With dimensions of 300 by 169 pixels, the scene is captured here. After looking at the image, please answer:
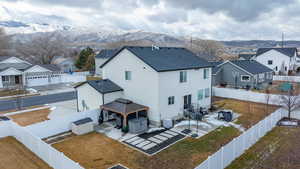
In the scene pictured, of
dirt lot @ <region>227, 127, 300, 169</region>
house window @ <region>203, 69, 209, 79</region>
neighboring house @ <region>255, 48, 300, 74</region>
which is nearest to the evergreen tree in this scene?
house window @ <region>203, 69, 209, 79</region>

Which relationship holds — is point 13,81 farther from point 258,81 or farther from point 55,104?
point 258,81

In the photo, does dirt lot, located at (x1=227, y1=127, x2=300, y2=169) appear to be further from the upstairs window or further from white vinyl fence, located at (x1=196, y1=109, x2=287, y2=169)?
the upstairs window

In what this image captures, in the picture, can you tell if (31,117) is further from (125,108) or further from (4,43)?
(4,43)

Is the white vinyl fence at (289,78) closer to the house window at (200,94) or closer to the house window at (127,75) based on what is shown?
the house window at (200,94)

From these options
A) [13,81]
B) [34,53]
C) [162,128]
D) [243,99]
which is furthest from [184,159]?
[34,53]

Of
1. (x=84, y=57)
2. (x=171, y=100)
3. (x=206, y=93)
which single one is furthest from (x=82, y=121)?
(x=84, y=57)

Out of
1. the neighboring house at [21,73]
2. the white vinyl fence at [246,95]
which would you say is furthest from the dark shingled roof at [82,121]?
the neighboring house at [21,73]
